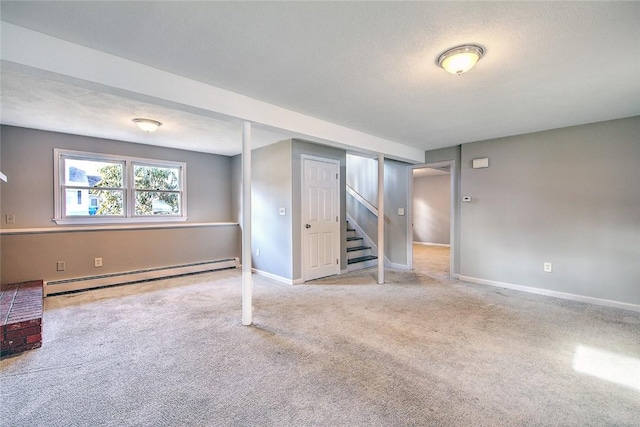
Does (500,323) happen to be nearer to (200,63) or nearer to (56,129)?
(200,63)

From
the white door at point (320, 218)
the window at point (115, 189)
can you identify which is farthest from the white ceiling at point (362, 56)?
the white door at point (320, 218)

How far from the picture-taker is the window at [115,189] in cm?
461

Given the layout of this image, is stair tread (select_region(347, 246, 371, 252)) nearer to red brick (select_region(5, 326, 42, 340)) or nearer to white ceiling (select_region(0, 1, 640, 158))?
white ceiling (select_region(0, 1, 640, 158))

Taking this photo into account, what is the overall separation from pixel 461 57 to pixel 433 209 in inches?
318

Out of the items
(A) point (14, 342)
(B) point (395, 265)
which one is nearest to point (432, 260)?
(B) point (395, 265)

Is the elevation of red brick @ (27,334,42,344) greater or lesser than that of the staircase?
lesser

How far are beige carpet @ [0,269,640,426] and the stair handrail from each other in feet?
9.39

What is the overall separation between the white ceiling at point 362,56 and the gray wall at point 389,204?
239 centimetres

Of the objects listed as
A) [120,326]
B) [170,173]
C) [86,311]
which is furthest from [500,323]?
[170,173]

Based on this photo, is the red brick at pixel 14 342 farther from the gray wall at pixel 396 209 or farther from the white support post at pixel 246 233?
the gray wall at pixel 396 209

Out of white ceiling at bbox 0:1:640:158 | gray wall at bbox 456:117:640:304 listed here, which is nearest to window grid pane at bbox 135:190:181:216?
white ceiling at bbox 0:1:640:158

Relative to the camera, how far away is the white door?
484 cm

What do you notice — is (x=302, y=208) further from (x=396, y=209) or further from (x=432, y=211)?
(x=432, y=211)

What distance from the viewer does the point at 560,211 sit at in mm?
4043
